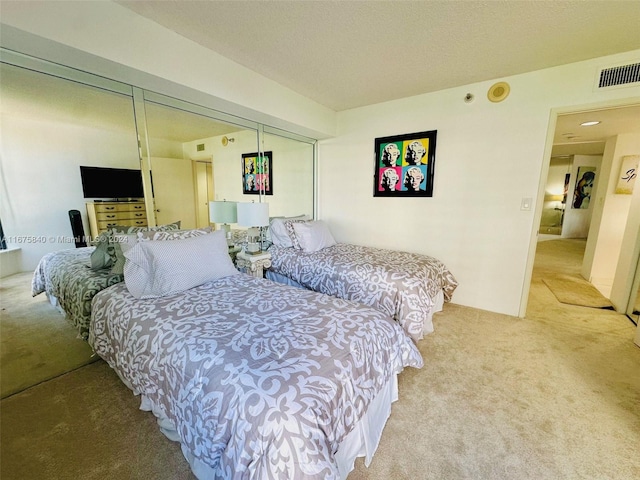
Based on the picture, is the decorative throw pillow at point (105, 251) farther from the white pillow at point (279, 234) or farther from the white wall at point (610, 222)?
the white wall at point (610, 222)

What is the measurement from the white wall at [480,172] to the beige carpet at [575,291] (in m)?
1.11

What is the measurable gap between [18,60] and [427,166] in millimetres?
3460

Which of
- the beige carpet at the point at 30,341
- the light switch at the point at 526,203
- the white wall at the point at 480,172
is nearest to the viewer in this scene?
the beige carpet at the point at 30,341

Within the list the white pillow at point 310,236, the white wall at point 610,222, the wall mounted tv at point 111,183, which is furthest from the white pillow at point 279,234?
the white wall at point 610,222

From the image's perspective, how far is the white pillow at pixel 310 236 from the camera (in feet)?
9.99

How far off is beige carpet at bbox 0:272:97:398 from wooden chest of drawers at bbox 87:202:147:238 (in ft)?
1.60

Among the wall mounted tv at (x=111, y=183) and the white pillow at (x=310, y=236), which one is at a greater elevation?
the wall mounted tv at (x=111, y=183)

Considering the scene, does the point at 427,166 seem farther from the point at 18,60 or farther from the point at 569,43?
the point at 18,60

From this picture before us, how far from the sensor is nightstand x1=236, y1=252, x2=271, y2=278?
2.63 meters

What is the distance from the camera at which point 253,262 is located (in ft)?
8.60

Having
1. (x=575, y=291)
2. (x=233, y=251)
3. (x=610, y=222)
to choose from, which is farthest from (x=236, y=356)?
(x=610, y=222)

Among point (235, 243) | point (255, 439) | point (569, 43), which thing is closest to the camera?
point (255, 439)

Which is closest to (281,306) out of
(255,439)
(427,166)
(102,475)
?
(255,439)

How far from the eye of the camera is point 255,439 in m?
0.85
